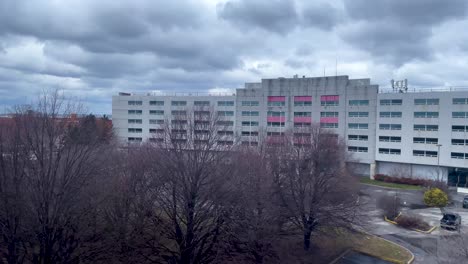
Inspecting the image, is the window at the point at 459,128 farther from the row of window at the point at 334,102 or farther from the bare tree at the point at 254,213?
the bare tree at the point at 254,213

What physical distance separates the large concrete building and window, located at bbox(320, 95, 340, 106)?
154 mm

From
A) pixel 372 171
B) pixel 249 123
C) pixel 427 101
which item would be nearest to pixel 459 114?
pixel 427 101

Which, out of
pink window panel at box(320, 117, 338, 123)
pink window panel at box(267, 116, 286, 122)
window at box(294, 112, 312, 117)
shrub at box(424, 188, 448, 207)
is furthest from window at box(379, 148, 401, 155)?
shrub at box(424, 188, 448, 207)

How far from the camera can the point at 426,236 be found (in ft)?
93.9


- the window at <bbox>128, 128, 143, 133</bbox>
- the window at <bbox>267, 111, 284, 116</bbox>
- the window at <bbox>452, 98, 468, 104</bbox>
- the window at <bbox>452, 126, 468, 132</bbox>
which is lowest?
the window at <bbox>128, 128, 143, 133</bbox>

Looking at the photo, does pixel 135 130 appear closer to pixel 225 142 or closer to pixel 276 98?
pixel 276 98

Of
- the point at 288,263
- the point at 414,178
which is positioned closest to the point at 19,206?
the point at 288,263

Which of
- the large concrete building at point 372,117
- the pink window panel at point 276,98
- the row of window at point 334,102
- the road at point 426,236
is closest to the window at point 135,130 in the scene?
the row of window at point 334,102

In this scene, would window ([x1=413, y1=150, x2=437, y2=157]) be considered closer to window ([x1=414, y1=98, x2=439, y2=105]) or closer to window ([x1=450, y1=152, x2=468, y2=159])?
window ([x1=450, y1=152, x2=468, y2=159])

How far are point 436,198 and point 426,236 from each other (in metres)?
12.6

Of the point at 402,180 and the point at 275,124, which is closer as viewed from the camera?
the point at 402,180

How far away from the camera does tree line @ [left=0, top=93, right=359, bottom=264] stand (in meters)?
15.2

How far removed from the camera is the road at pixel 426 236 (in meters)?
21.7

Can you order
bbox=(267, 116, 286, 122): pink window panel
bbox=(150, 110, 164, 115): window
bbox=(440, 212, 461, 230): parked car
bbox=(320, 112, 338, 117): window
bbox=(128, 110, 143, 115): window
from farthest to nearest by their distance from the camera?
1. bbox=(128, 110, 143, 115): window
2. bbox=(150, 110, 164, 115): window
3. bbox=(267, 116, 286, 122): pink window panel
4. bbox=(320, 112, 338, 117): window
5. bbox=(440, 212, 461, 230): parked car
